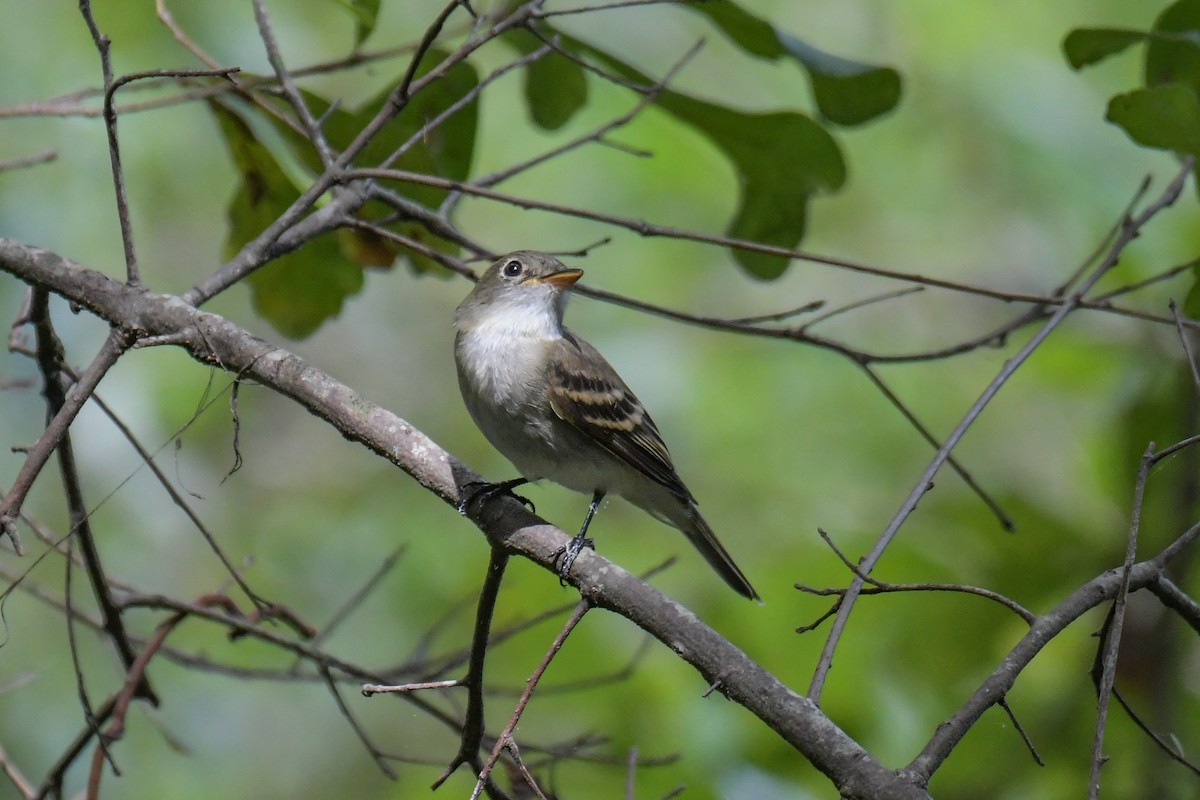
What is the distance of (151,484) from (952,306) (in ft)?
17.0

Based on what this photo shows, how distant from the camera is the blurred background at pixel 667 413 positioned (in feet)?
14.8

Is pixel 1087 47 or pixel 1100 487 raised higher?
pixel 1087 47

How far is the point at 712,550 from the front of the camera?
13.9 feet

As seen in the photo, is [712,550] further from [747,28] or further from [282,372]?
[282,372]

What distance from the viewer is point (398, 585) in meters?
6.30

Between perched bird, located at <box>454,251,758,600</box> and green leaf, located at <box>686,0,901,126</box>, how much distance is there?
3.39ft

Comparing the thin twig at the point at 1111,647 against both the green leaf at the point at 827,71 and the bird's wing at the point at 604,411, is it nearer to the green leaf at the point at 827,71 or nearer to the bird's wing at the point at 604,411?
the green leaf at the point at 827,71

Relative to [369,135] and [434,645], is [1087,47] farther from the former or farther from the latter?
[434,645]

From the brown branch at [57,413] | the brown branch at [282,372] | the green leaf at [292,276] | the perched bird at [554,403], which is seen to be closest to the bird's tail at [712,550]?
the perched bird at [554,403]

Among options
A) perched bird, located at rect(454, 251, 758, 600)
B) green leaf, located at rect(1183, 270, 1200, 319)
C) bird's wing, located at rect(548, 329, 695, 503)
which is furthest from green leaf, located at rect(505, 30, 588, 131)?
green leaf, located at rect(1183, 270, 1200, 319)

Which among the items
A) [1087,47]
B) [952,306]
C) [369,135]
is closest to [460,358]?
[369,135]

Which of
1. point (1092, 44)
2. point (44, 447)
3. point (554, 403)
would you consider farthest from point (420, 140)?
point (1092, 44)

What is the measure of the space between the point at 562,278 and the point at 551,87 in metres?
0.66

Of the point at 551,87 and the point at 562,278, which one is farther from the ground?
the point at 551,87
